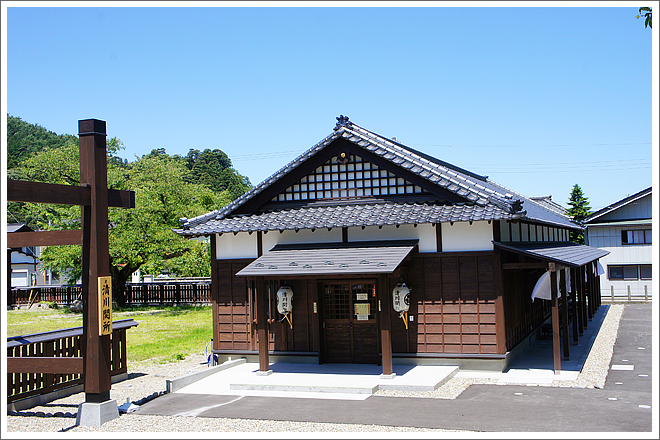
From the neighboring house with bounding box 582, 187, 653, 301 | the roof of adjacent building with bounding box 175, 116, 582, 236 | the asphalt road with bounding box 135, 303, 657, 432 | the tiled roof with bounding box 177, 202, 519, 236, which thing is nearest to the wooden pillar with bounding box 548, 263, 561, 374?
the asphalt road with bounding box 135, 303, 657, 432

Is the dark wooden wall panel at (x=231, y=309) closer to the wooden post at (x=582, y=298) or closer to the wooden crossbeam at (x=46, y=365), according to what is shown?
the wooden crossbeam at (x=46, y=365)

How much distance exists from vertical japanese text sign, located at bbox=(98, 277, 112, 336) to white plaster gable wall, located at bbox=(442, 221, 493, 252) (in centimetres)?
779

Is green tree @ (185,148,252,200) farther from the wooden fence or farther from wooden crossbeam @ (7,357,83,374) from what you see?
wooden crossbeam @ (7,357,83,374)

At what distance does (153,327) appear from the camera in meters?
25.2

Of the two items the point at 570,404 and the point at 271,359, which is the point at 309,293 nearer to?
the point at 271,359

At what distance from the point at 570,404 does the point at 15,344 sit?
35.0ft

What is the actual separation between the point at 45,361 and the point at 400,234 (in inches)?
330

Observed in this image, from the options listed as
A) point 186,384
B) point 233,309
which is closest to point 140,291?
point 233,309

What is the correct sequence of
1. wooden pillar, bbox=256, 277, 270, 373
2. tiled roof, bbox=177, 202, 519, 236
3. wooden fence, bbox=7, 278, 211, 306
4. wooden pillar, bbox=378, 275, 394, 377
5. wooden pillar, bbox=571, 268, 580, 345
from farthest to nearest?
wooden fence, bbox=7, 278, 211, 306
wooden pillar, bbox=571, 268, 580, 345
wooden pillar, bbox=256, 277, 270, 373
tiled roof, bbox=177, 202, 519, 236
wooden pillar, bbox=378, 275, 394, 377

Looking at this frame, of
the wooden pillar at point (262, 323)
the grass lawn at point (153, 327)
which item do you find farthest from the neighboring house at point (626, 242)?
the wooden pillar at point (262, 323)

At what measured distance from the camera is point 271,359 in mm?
15656

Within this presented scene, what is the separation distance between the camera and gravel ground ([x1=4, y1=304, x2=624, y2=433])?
9672 mm

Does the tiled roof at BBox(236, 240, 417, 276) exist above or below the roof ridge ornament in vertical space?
below

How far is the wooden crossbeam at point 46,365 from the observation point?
9844mm
